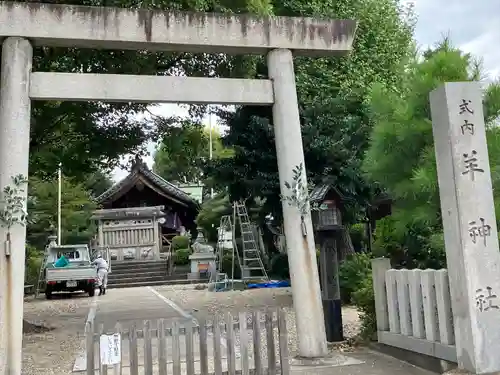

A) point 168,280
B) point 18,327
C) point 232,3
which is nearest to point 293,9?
point 232,3

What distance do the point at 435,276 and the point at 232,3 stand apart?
282 inches

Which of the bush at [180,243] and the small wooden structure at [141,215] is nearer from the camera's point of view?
the small wooden structure at [141,215]

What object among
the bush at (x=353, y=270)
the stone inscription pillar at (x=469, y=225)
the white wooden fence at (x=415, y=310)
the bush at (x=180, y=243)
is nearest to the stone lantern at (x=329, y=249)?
the white wooden fence at (x=415, y=310)

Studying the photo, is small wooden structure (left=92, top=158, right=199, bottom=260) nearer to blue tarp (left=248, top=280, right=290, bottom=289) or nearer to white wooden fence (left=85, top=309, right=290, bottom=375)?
blue tarp (left=248, top=280, right=290, bottom=289)

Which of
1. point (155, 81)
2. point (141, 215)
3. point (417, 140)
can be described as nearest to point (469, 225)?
point (417, 140)

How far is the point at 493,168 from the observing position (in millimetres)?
6910

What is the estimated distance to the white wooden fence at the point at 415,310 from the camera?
6168 millimetres

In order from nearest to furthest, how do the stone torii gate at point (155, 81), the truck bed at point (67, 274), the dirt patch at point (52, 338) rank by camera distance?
the stone torii gate at point (155, 81), the dirt patch at point (52, 338), the truck bed at point (67, 274)

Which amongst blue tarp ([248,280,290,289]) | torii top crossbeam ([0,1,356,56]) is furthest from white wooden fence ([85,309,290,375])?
blue tarp ([248,280,290,289])

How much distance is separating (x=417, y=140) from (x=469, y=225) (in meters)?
1.72

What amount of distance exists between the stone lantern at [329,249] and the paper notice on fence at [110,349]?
13.3 ft

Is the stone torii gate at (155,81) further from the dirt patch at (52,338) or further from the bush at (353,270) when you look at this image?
the bush at (353,270)

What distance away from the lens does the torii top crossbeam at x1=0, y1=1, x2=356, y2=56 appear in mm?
7141

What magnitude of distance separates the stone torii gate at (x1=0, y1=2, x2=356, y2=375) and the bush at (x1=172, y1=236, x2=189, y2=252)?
24632 millimetres
